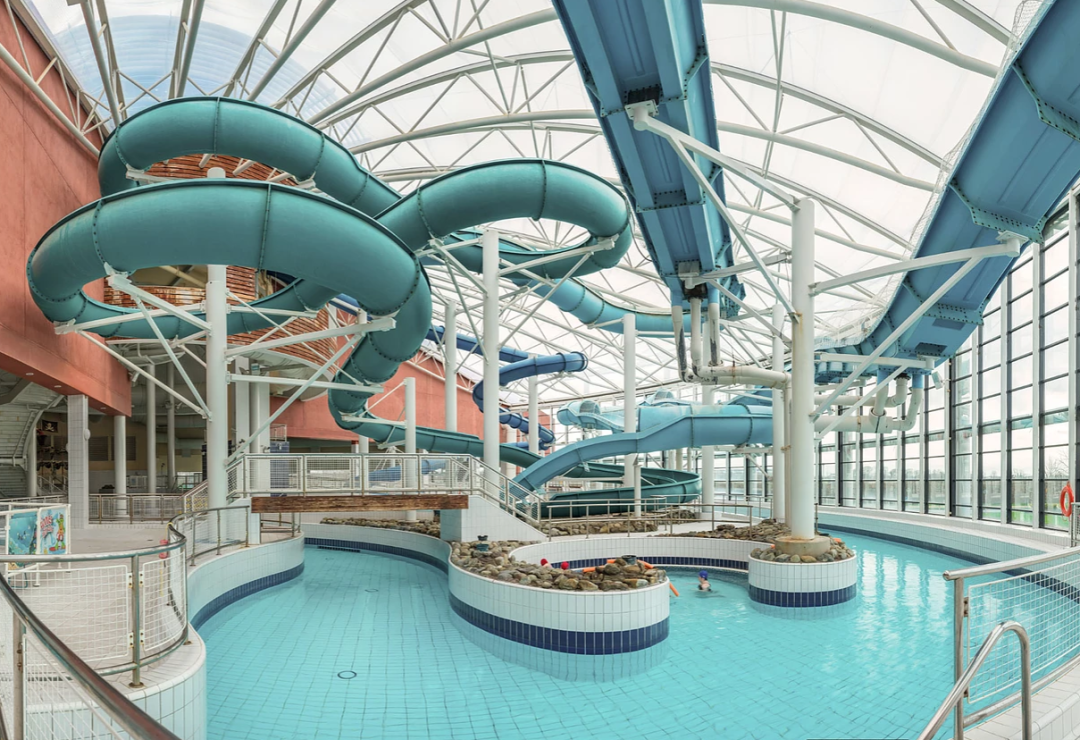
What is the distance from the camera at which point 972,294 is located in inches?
376

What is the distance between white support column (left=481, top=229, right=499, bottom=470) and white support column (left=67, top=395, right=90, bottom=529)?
890 centimetres

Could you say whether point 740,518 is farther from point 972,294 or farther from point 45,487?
point 45,487

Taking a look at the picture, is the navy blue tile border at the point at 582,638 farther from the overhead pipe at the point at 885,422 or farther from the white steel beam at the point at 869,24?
the white steel beam at the point at 869,24

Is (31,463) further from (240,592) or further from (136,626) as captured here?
(136,626)

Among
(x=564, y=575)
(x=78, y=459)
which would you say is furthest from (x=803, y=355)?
(x=78, y=459)

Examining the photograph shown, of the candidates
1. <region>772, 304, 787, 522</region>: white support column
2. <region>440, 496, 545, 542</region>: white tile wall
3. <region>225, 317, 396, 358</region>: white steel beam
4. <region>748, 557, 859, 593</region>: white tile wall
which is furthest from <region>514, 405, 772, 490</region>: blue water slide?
<region>225, 317, 396, 358</region>: white steel beam

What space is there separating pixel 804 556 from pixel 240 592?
857 cm

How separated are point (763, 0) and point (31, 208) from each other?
1254 cm

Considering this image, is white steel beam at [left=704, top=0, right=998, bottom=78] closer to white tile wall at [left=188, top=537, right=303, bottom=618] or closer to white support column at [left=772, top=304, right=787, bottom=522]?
white support column at [left=772, top=304, right=787, bottom=522]

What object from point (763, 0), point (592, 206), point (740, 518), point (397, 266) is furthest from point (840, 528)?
point (397, 266)

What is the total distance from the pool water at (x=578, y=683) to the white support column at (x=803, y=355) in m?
1.79

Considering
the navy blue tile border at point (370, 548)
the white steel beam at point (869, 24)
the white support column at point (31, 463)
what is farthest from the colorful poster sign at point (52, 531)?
the white support column at point (31, 463)

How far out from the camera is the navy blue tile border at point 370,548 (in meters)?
13.9

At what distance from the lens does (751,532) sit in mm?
13344
